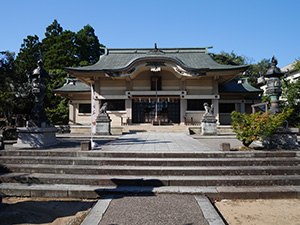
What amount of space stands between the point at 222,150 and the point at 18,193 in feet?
20.0

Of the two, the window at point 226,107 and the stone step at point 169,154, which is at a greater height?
the window at point 226,107

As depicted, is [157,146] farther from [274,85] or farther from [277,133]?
[274,85]

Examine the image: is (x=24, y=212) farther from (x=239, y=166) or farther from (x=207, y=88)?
(x=207, y=88)

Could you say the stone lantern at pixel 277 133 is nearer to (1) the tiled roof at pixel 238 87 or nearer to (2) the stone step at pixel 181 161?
(2) the stone step at pixel 181 161

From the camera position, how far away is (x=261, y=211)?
11.9ft

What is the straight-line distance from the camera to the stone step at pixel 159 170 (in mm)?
4891

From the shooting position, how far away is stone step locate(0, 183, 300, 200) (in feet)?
13.7

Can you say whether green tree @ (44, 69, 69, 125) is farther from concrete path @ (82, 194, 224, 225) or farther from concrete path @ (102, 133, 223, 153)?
concrete path @ (82, 194, 224, 225)

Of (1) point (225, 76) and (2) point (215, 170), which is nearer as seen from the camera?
(2) point (215, 170)

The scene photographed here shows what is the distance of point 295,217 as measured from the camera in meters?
3.39

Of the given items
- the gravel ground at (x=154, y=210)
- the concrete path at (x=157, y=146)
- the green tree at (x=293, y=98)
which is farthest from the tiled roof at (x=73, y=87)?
the green tree at (x=293, y=98)

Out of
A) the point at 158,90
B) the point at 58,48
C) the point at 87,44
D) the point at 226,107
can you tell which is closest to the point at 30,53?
the point at 58,48

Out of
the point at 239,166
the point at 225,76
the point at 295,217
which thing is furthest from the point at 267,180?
the point at 225,76

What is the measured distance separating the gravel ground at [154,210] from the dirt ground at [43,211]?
67cm
